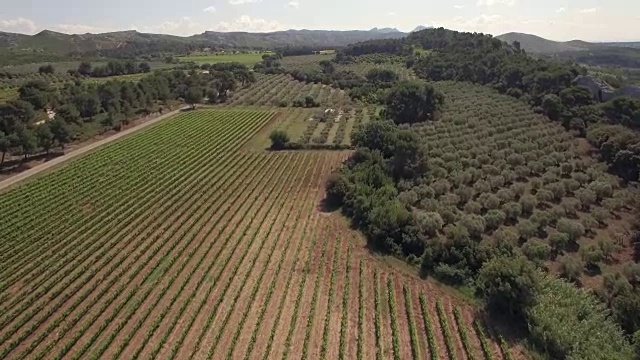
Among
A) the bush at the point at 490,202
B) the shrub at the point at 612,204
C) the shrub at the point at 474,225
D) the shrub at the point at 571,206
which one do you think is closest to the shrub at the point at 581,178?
the shrub at the point at 612,204

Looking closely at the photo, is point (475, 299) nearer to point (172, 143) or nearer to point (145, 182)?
point (145, 182)

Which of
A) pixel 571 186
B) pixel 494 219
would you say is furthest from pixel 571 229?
pixel 571 186

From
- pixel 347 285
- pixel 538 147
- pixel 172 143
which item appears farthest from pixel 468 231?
pixel 172 143

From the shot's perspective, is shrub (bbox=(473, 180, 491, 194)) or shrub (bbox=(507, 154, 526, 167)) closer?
shrub (bbox=(473, 180, 491, 194))

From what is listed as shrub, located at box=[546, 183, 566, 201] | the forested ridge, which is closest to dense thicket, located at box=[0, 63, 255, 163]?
the forested ridge

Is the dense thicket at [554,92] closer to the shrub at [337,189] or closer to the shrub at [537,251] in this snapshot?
the shrub at [537,251]

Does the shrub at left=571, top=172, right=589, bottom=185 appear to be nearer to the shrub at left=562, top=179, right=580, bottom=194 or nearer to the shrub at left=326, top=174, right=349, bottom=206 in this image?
the shrub at left=562, top=179, right=580, bottom=194
